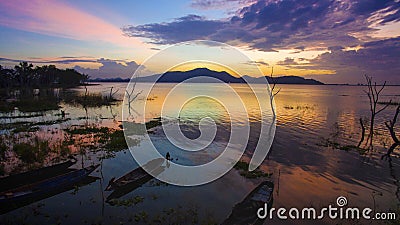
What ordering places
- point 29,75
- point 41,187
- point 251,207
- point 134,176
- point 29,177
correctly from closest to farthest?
1. point 251,207
2. point 41,187
3. point 29,177
4. point 134,176
5. point 29,75

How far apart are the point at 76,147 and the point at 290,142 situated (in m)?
19.5

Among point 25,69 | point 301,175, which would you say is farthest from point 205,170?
point 25,69

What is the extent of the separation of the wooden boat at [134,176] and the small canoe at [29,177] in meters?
3.23

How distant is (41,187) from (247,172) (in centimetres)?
1148

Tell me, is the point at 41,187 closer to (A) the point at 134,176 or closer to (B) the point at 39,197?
(B) the point at 39,197

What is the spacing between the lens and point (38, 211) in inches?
391

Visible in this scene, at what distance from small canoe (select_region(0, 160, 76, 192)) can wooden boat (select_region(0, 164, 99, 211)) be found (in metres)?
0.72

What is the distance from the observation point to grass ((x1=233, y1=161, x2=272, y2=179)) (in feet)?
49.7

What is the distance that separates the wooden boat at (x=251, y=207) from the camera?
9523 mm

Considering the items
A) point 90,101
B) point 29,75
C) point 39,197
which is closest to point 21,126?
point 39,197

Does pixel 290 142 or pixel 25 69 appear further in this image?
pixel 25 69

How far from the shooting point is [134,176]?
1312 centimetres

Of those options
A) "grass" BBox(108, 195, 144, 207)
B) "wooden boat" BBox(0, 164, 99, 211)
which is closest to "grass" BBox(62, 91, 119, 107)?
"wooden boat" BBox(0, 164, 99, 211)

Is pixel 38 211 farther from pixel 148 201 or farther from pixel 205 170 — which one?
pixel 205 170
